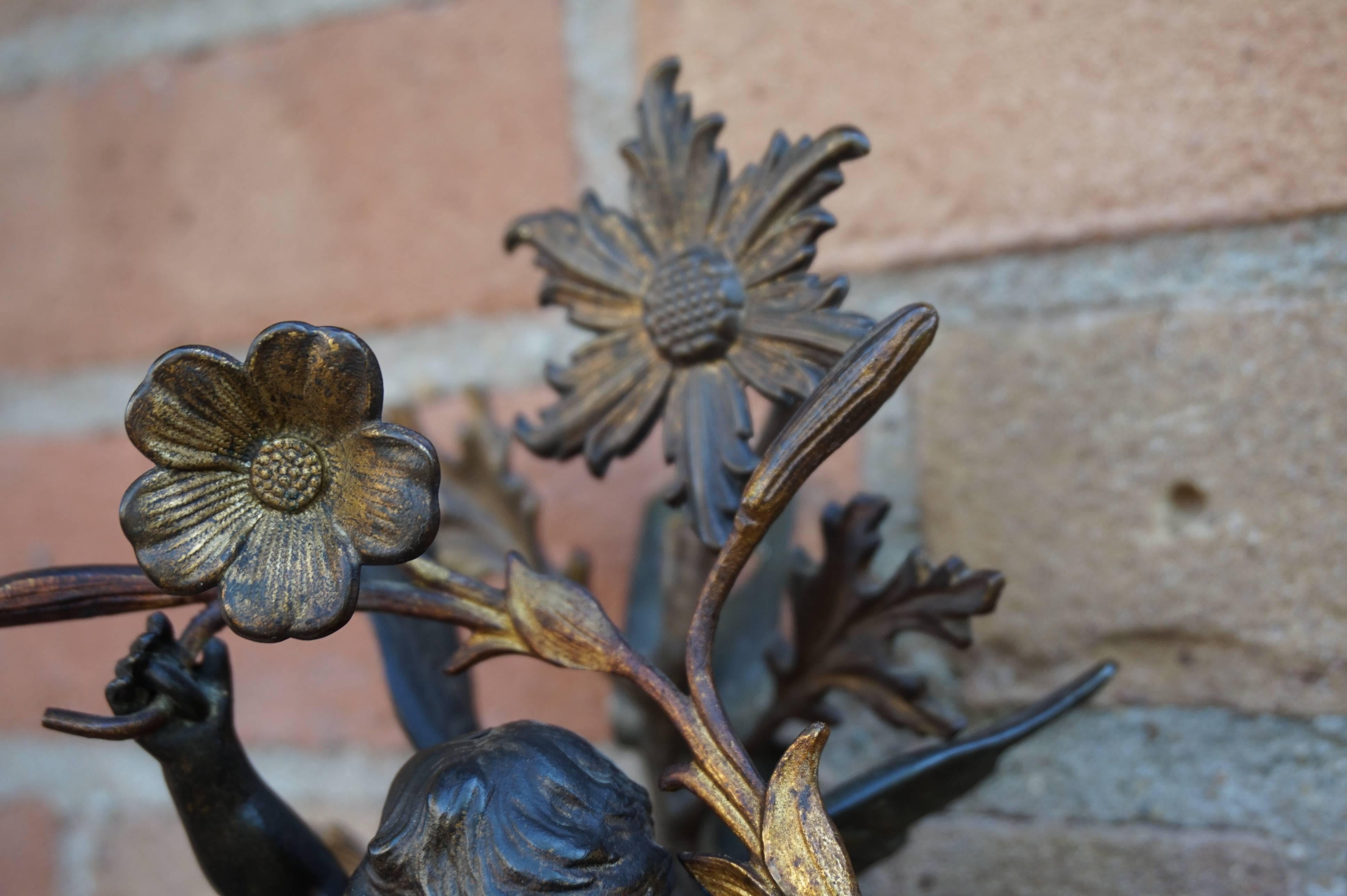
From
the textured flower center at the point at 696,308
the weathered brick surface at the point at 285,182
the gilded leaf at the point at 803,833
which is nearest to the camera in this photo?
the gilded leaf at the point at 803,833

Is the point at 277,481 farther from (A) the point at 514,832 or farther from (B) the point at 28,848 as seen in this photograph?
(B) the point at 28,848

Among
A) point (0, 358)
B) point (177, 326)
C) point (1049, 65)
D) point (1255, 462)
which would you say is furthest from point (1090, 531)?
point (0, 358)

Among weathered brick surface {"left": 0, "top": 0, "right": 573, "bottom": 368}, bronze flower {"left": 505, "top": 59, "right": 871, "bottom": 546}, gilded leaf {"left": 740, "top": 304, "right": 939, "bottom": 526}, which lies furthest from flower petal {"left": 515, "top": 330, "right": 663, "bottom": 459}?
weathered brick surface {"left": 0, "top": 0, "right": 573, "bottom": 368}

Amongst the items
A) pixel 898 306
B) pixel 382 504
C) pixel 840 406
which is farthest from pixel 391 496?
pixel 898 306

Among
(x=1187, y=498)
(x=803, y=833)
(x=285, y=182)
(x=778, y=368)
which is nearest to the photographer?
(x=803, y=833)

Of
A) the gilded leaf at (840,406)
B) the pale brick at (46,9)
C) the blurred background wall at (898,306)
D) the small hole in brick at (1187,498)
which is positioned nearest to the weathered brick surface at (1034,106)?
the blurred background wall at (898,306)

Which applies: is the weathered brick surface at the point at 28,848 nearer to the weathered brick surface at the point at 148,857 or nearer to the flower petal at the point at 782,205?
the weathered brick surface at the point at 148,857

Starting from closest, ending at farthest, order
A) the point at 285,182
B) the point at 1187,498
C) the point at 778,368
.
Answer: the point at 778,368, the point at 1187,498, the point at 285,182
